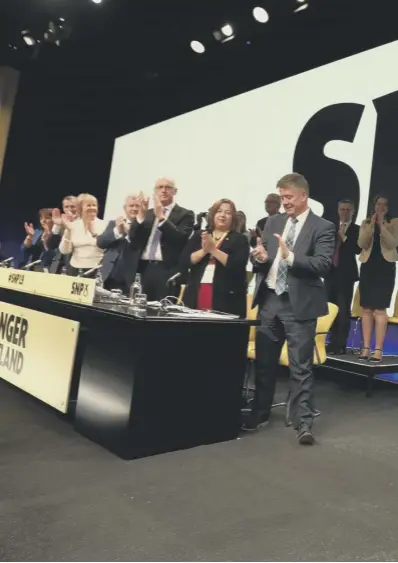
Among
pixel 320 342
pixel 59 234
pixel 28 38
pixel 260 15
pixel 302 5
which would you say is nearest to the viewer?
pixel 320 342

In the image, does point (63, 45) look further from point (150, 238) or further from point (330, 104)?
point (150, 238)

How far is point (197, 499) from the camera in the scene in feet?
5.88

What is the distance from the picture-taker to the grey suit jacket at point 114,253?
10.1 feet

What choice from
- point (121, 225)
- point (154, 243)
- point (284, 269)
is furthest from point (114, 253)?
point (284, 269)

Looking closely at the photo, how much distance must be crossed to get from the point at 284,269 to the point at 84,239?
1445 millimetres

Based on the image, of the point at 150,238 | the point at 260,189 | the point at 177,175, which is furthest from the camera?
the point at 177,175

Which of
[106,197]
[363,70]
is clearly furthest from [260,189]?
[106,197]

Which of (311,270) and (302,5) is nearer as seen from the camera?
(311,270)

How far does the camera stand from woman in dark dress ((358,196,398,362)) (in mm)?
4043

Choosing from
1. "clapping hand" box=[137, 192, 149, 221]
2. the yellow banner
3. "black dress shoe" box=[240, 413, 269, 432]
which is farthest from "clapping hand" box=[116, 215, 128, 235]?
"black dress shoe" box=[240, 413, 269, 432]

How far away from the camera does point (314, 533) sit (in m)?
1.60

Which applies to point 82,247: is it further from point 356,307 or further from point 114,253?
point 356,307

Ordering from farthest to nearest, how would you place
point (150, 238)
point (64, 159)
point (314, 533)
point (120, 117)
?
point (64, 159)
point (120, 117)
point (150, 238)
point (314, 533)

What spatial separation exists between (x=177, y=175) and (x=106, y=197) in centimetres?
179
